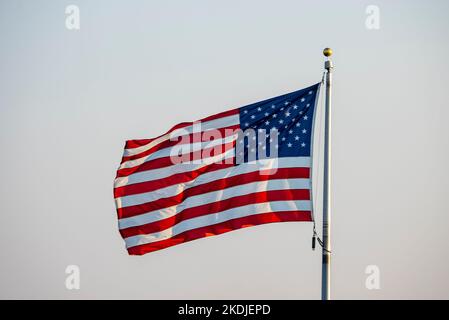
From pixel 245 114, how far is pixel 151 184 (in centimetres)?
317

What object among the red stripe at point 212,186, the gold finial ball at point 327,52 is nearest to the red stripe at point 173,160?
the red stripe at point 212,186

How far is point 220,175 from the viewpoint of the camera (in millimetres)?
22047

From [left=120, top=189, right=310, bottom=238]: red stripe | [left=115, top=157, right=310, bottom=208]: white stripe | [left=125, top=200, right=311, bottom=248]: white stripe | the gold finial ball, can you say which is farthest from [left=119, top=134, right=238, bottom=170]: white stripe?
the gold finial ball

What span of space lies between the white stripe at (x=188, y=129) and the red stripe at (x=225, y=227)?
2.61m

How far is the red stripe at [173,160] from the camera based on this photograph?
2227 cm

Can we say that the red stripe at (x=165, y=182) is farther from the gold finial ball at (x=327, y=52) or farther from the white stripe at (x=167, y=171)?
the gold finial ball at (x=327, y=52)

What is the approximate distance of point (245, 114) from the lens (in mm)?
22250

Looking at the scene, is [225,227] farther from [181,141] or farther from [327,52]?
[327,52]

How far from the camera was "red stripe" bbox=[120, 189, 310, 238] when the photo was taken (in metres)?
21.0

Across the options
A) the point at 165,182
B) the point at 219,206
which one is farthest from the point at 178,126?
the point at 219,206

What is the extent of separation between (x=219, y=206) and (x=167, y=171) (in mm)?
1866

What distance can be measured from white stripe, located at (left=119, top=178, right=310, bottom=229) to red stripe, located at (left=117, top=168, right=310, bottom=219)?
84 millimetres

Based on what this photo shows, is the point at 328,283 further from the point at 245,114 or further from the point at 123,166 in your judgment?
the point at 123,166

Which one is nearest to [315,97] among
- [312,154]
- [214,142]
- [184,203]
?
[312,154]
